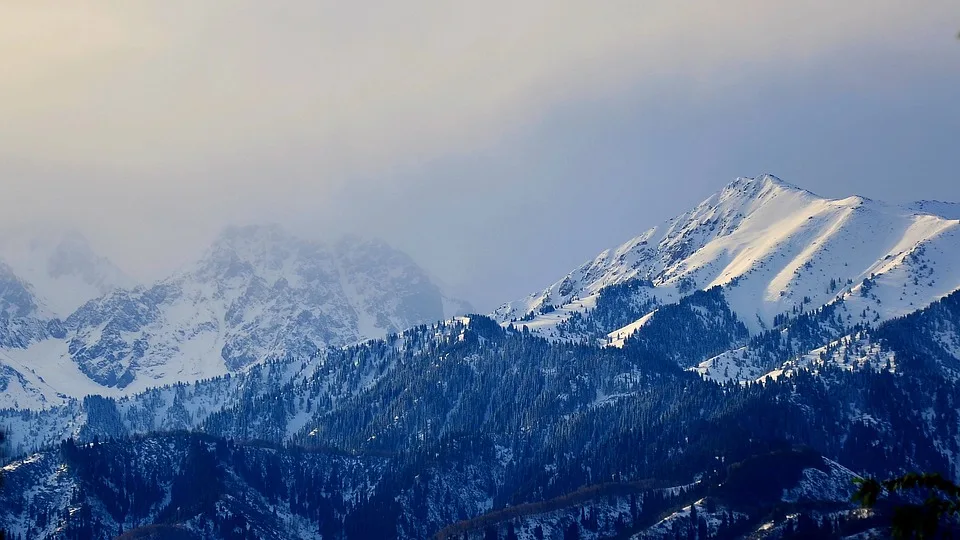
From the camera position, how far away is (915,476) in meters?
→ 57.9

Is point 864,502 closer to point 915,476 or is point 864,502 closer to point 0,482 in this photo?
point 915,476

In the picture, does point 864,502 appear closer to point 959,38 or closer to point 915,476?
point 915,476

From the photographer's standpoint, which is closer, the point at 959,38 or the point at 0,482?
the point at 959,38

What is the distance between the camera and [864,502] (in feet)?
196

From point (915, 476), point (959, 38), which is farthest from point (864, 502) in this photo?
point (959, 38)

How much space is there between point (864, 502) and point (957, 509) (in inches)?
A: 148

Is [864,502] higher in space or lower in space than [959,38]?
lower

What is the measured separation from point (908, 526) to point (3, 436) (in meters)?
44.7

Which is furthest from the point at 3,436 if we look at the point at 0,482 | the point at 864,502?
the point at 864,502

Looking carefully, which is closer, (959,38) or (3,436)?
(959,38)

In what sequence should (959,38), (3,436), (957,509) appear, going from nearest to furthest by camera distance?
(959,38), (957,509), (3,436)

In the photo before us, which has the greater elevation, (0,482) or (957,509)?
(0,482)

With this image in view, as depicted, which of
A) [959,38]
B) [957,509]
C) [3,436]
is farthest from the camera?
[3,436]

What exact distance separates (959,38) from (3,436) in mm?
49792
